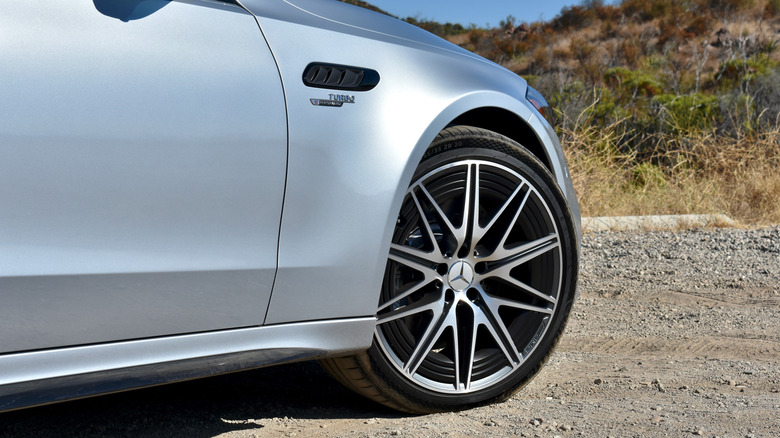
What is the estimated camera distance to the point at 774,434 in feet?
7.53

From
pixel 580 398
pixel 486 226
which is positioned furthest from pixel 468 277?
pixel 580 398

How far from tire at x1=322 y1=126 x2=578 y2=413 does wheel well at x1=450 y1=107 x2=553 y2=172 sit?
0.15 metres

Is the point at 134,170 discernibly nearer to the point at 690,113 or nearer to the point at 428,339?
the point at 428,339

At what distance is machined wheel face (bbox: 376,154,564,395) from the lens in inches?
96.3

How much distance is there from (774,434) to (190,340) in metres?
1.66

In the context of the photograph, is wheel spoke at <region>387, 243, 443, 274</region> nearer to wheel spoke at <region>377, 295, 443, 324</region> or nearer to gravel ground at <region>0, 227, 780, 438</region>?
wheel spoke at <region>377, 295, 443, 324</region>

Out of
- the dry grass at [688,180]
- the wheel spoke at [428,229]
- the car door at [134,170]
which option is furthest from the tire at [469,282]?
the dry grass at [688,180]

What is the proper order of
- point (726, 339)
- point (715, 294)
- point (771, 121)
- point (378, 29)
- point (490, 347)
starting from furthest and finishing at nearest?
point (771, 121) < point (715, 294) < point (726, 339) < point (490, 347) < point (378, 29)

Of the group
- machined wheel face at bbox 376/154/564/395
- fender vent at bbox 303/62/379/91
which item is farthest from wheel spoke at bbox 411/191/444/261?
fender vent at bbox 303/62/379/91

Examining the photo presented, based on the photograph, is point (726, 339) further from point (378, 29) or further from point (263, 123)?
point (263, 123)

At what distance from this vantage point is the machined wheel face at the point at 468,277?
245 centimetres

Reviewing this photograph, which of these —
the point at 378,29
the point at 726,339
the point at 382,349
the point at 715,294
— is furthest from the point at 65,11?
the point at 715,294

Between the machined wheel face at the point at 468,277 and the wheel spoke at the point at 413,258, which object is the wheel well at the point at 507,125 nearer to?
the machined wheel face at the point at 468,277

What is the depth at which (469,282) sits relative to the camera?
8.29 feet
